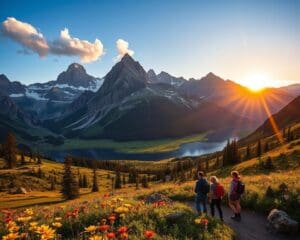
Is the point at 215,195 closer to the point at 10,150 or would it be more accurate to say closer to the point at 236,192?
the point at 236,192

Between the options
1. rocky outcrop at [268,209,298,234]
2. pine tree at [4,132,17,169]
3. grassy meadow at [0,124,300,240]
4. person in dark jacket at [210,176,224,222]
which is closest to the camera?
grassy meadow at [0,124,300,240]

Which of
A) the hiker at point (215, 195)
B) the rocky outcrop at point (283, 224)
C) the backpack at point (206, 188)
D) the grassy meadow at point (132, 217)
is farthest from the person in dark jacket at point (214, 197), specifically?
the rocky outcrop at point (283, 224)

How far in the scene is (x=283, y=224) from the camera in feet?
46.1

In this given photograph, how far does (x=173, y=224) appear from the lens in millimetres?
11078

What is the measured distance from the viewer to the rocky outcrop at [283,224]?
14.0 metres

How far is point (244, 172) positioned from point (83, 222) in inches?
2744

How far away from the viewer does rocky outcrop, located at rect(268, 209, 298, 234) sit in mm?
13953

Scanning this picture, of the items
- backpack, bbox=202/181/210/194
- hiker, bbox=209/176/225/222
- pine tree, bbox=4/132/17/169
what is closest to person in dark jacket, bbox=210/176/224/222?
hiker, bbox=209/176/225/222

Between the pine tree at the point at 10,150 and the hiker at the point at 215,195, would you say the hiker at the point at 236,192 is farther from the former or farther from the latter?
the pine tree at the point at 10,150

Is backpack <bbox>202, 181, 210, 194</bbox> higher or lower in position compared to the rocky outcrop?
higher

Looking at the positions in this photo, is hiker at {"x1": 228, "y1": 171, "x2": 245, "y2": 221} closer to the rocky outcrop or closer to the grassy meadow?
the grassy meadow

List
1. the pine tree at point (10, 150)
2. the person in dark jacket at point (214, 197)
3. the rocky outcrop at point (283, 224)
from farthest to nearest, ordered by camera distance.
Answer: the pine tree at point (10, 150) → the person in dark jacket at point (214, 197) → the rocky outcrop at point (283, 224)

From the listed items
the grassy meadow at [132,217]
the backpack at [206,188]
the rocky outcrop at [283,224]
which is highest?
the backpack at [206,188]

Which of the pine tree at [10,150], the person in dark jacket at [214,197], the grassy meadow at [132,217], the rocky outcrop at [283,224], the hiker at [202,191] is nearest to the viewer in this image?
the grassy meadow at [132,217]
